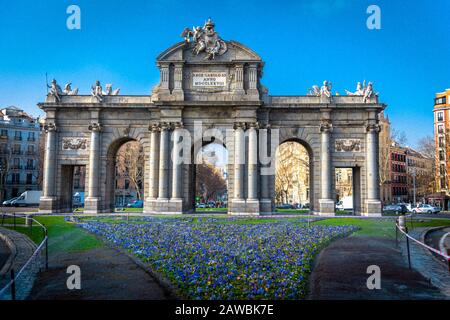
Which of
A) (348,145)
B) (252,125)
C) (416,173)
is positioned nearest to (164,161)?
(252,125)

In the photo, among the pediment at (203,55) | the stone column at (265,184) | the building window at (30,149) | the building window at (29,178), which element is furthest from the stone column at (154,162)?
the building window at (29,178)

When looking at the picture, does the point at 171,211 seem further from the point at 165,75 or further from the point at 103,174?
the point at 165,75

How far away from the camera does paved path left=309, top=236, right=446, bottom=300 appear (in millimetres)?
8680

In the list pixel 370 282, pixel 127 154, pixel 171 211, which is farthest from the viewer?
pixel 127 154

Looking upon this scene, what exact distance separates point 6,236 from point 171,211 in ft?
51.8

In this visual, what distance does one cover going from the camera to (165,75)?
1359 inches

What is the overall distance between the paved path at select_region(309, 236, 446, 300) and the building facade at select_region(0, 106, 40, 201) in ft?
233

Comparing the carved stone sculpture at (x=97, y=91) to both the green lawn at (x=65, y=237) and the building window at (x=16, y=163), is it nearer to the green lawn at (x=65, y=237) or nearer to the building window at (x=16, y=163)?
the green lawn at (x=65, y=237)

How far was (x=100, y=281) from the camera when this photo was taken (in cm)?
984

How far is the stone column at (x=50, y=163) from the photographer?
3519cm

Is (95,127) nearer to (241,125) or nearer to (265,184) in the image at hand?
(241,125)

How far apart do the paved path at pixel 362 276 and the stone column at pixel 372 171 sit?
19.1 m

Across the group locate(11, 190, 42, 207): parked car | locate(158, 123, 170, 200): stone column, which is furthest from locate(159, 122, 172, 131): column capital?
locate(11, 190, 42, 207): parked car
